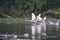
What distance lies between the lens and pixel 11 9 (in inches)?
2290

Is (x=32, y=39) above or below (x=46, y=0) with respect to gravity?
below

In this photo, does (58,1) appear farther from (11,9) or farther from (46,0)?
(11,9)

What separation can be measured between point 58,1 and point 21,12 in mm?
6107

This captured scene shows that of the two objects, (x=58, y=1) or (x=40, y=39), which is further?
(x=58, y=1)

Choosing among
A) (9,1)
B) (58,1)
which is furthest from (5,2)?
(58,1)

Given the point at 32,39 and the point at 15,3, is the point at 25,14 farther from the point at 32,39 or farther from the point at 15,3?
the point at 32,39

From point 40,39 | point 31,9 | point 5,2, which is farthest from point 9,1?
point 40,39

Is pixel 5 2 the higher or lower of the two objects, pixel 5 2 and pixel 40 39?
the higher

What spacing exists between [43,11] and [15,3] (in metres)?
4.92

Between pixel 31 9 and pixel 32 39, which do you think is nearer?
pixel 32 39

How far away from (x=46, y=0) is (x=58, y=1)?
262cm

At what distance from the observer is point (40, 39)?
27.2 m

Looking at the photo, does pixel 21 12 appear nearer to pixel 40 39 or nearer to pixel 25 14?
pixel 25 14

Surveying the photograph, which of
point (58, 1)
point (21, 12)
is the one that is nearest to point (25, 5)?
point (21, 12)
